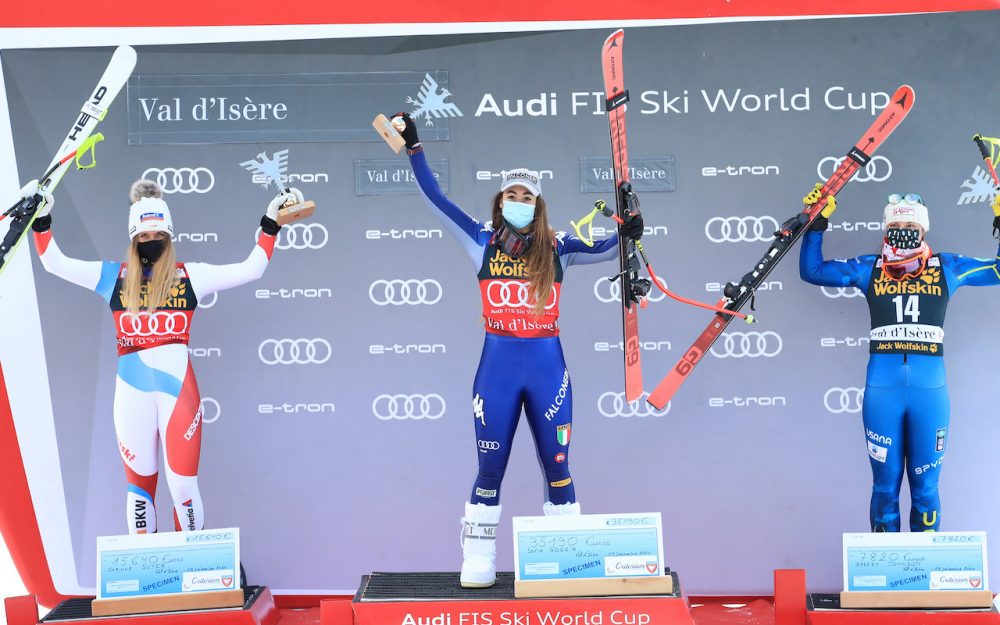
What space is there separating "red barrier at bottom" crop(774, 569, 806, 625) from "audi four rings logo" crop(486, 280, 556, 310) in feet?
4.67

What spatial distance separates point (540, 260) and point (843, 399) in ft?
6.13

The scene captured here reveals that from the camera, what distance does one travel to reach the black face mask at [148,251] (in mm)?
4125

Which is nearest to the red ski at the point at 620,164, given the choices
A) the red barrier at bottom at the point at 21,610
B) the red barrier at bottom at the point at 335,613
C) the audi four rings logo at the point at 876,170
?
the audi four rings logo at the point at 876,170

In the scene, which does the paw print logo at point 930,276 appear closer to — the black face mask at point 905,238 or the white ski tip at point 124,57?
the black face mask at point 905,238

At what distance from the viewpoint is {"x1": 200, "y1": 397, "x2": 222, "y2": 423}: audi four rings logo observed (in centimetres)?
479

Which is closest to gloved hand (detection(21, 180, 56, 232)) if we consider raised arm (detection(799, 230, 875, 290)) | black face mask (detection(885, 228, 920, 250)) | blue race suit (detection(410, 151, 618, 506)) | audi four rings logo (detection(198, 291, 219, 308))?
audi four rings logo (detection(198, 291, 219, 308))

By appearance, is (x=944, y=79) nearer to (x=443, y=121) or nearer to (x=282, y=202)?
(x=443, y=121)

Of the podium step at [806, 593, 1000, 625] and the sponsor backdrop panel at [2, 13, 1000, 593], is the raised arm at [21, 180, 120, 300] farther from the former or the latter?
the podium step at [806, 593, 1000, 625]

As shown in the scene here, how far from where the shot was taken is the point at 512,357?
3791mm

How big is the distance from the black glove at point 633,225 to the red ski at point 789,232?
751 millimetres

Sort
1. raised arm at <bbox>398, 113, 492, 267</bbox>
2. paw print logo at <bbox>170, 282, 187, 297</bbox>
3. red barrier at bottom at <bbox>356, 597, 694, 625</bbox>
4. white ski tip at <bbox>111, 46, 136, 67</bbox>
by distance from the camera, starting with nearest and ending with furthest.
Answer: red barrier at bottom at <bbox>356, 597, 694, 625</bbox> < raised arm at <bbox>398, 113, 492, 267</bbox> < paw print logo at <bbox>170, 282, 187, 297</bbox> < white ski tip at <bbox>111, 46, 136, 67</bbox>

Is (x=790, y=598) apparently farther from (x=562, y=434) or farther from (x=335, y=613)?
(x=335, y=613)

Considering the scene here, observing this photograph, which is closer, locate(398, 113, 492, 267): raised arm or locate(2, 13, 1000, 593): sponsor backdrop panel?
locate(398, 113, 492, 267): raised arm

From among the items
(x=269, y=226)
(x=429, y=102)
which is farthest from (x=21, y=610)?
(x=429, y=102)
